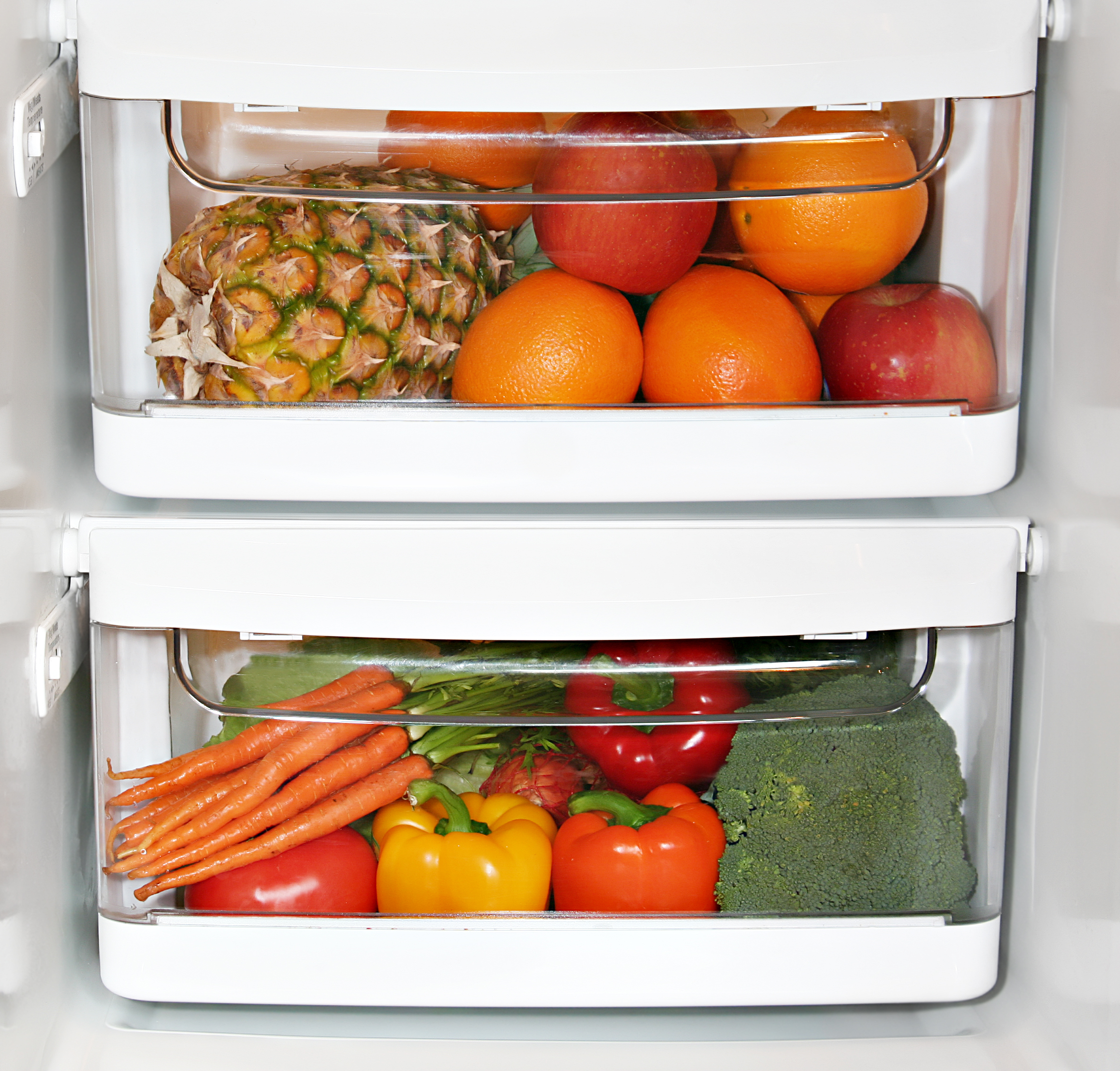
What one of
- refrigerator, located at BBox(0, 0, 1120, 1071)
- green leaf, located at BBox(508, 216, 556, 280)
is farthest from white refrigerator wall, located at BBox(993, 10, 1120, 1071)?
green leaf, located at BBox(508, 216, 556, 280)

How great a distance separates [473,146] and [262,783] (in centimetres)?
48

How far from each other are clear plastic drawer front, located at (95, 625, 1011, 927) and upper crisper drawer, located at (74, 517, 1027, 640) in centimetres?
3

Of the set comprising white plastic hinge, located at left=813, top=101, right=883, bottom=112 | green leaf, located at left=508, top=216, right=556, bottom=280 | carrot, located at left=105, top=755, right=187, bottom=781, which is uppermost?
white plastic hinge, located at left=813, top=101, right=883, bottom=112

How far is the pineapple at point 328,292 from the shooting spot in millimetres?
710

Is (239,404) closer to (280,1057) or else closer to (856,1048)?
(280,1057)

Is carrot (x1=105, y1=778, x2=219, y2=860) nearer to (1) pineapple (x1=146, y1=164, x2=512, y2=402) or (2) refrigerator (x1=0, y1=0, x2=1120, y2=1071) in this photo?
(2) refrigerator (x1=0, y1=0, x2=1120, y2=1071)

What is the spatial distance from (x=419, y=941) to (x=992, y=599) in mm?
489

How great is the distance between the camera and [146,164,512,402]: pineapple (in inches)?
28.0

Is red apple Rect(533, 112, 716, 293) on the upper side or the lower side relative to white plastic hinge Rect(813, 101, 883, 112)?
lower

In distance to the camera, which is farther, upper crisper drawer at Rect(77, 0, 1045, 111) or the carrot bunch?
the carrot bunch

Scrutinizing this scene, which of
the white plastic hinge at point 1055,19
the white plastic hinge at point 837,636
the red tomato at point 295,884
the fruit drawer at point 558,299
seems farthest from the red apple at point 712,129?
the red tomato at point 295,884

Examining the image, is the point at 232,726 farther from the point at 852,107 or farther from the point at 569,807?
the point at 852,107

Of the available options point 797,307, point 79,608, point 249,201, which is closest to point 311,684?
point 79,608

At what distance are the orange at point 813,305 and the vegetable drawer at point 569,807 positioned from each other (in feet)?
0.50
